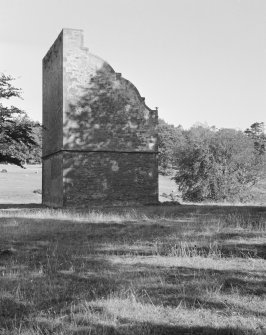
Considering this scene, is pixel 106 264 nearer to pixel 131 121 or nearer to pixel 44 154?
pixel 131 121

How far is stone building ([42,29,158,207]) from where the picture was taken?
27.1m

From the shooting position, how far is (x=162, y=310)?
610 centimetres

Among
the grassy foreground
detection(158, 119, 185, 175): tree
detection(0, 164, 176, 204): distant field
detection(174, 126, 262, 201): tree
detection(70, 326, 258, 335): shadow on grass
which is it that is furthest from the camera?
detection(158, 119, 185, 175): tree

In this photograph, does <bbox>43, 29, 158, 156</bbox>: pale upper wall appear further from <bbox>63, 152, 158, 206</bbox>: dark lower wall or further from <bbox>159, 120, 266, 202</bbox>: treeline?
<bbox>159, 120, 266, 202</bbox>: treeline

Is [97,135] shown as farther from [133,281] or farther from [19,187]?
[19,187]

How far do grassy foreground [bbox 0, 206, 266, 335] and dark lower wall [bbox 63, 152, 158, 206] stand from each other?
1298cm

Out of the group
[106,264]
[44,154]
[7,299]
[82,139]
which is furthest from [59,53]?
[7,299]

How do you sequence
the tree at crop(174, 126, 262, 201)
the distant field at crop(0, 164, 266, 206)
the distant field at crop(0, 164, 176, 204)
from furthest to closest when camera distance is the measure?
1. the distant field at crop(0, 164, 176, 204)
2. the distant field at crop(0, 164, 266, 206)
3. the tree at crop(174, 126, 262, 201)

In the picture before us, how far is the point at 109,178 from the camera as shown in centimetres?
2766

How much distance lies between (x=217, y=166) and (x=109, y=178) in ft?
73.4

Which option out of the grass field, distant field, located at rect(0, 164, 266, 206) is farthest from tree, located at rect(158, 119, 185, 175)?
the grass field

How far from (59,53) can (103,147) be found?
5.84 metres

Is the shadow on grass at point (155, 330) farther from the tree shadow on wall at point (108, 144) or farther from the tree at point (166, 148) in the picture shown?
the tree at point (166, 148)

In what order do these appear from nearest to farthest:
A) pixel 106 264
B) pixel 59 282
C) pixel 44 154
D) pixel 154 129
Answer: pixel 59 282, pixel 106 264, pixel 154 129, pixel 44 154
